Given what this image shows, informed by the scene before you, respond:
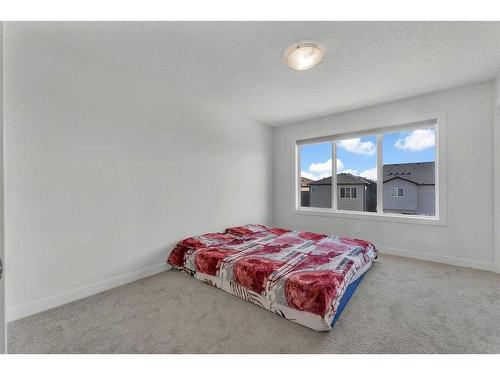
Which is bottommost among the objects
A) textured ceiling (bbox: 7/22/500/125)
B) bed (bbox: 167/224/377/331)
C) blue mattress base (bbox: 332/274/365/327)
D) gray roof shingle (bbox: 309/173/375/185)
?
blue mattress base (bbox: 332/274/365/327)

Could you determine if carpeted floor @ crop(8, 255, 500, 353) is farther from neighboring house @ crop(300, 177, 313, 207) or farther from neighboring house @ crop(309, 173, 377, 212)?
neighboring house @ crop(300, 177, 313, 207)

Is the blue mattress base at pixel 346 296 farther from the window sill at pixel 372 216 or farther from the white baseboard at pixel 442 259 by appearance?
the window sill at pixel 372 216

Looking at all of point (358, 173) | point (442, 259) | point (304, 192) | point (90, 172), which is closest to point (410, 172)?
point (358, 173)

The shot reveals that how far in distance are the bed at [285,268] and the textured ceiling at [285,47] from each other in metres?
2.04

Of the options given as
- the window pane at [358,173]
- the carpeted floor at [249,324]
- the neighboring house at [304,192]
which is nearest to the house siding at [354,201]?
the window pane at [358,173]

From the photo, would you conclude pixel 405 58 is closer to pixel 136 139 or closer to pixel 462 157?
pixel 462 157

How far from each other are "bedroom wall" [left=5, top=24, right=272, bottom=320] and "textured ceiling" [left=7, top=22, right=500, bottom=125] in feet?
0.84

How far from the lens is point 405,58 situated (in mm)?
2193

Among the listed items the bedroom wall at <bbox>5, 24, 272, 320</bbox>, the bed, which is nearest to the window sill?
the bed

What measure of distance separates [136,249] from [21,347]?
1.14 meters

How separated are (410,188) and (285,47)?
2.81m

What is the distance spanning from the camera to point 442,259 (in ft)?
9.70

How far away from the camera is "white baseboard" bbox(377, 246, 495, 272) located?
2.71 metres

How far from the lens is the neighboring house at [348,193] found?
368 cm
